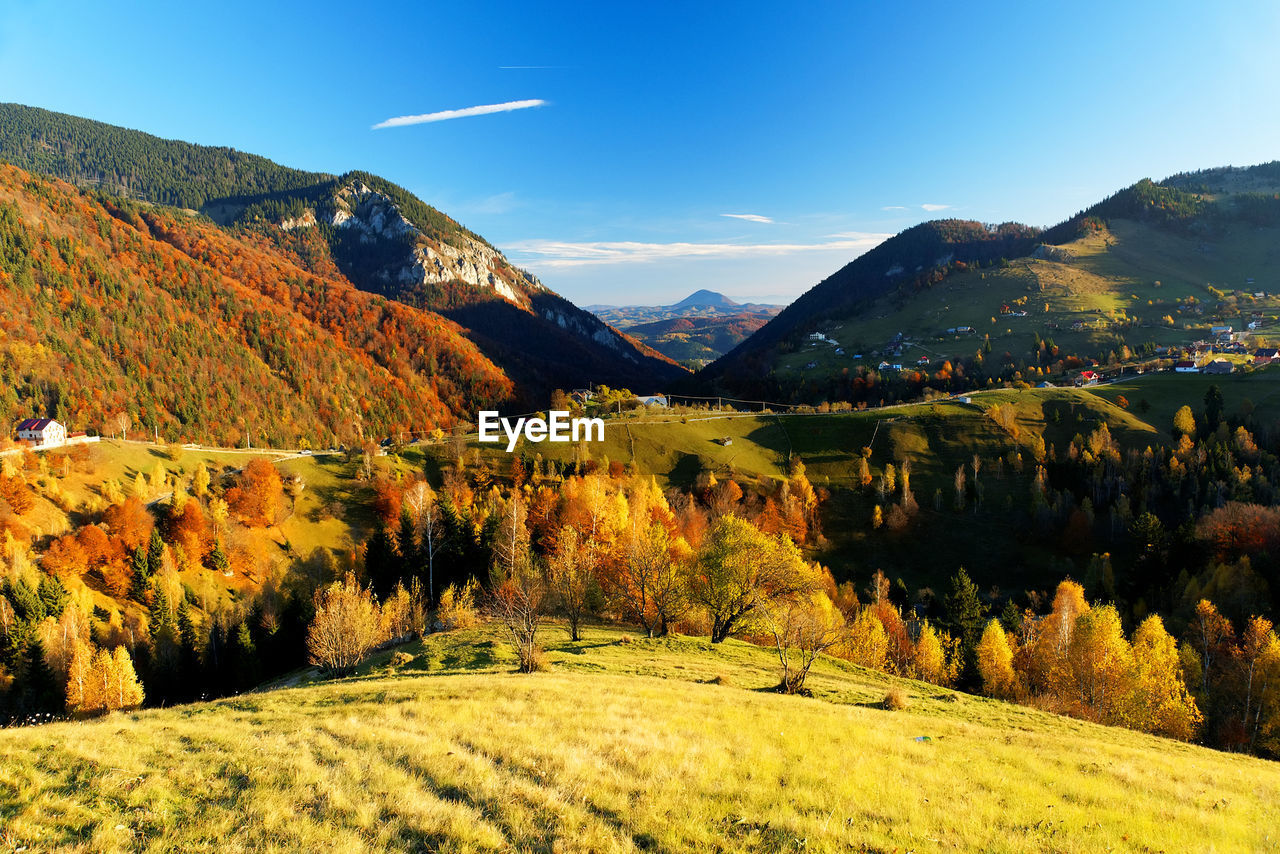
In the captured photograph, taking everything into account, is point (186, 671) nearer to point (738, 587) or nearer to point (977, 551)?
point (738, 587)

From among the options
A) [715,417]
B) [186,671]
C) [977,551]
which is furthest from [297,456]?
[977,551]

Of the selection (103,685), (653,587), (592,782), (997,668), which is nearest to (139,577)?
(103,685)

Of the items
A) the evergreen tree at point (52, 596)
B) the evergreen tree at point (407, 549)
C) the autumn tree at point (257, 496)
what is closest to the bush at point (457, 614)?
the evergreen tree at point (407, 549)

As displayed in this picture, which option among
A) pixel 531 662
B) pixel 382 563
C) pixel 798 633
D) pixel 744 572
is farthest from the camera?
pixel 382 563

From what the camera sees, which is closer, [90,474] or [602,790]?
[602,790]

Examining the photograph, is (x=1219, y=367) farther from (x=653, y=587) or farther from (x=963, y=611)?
(x=653, y=587)
